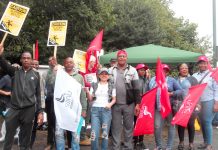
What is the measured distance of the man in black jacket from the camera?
640 centimetres

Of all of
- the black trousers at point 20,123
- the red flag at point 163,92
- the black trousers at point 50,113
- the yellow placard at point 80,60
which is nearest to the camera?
the black trousers at point 20,123

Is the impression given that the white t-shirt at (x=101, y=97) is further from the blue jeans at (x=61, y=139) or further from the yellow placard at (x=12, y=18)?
the yellow placard at (x=12, y=18)

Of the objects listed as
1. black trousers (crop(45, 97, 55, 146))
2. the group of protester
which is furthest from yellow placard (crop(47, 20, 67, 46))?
black trousers (crop(45, 97, 55, 146))

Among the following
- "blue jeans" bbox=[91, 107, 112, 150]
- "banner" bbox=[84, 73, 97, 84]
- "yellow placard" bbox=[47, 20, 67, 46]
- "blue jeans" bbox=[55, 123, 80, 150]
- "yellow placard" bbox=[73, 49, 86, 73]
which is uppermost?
"yellow placard" bbox=[47, 20, 67, 46]

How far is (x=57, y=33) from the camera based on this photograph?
834cm

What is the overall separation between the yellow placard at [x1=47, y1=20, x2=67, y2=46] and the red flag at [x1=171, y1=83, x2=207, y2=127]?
9.76ft

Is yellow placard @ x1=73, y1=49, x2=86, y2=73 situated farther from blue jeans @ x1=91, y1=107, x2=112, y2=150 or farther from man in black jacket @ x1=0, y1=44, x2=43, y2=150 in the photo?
man in black jacket @ x1=0, y1=44, x2=43, y2=150

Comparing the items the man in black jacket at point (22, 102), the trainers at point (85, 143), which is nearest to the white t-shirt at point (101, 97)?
the man in black jacket at point (22, 102)

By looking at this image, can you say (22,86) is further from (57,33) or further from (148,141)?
(148,141)

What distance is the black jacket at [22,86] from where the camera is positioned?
21.0 feet

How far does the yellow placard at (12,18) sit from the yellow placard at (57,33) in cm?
137

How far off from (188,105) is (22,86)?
11.8ft

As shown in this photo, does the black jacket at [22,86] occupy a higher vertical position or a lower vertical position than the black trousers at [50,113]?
higher

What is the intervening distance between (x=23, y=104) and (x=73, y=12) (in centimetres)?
978
